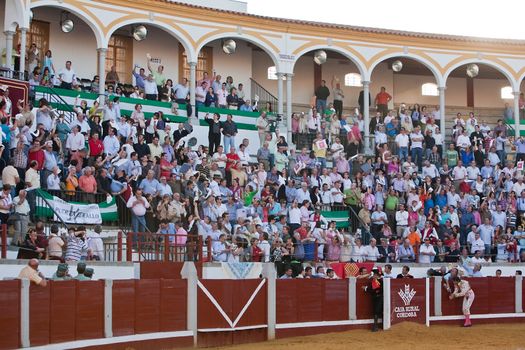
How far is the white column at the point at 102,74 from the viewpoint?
2712cm

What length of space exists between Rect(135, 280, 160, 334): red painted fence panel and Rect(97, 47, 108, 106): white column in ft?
31.0

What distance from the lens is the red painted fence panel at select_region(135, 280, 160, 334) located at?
1791 cm

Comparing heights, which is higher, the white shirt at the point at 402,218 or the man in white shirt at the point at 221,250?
the white shirt at the point at 402,218

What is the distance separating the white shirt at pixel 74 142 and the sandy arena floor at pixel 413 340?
568 cm

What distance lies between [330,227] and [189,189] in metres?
3.84

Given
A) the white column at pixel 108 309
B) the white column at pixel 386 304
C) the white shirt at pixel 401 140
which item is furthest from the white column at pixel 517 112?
the white column at pixel 108 309

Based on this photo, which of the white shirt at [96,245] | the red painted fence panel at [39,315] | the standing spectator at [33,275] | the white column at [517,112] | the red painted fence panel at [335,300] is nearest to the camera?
the red painted fence panel at [39,315]

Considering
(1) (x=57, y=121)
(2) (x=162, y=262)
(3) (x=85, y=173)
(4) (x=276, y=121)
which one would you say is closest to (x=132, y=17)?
(4) (x=276, y=121)

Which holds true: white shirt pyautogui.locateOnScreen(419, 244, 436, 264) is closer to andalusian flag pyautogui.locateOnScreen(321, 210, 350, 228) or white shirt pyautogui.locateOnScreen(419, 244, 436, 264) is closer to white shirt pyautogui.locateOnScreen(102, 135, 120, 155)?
andalusian flag pyautogui.locateOnScreen(321, 210, 350, 228)

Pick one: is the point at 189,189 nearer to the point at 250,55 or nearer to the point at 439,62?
the point at 250,55

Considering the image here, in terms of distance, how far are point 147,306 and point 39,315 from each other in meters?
2.95

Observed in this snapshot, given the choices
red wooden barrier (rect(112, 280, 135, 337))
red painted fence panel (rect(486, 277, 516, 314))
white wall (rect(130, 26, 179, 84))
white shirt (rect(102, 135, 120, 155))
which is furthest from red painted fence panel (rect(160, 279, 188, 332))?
white wall (rect(130, 26, 179, 84))

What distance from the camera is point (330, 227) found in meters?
25.2

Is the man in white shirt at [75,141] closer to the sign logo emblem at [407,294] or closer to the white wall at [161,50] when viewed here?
the sign logo emblem at [407,294]
